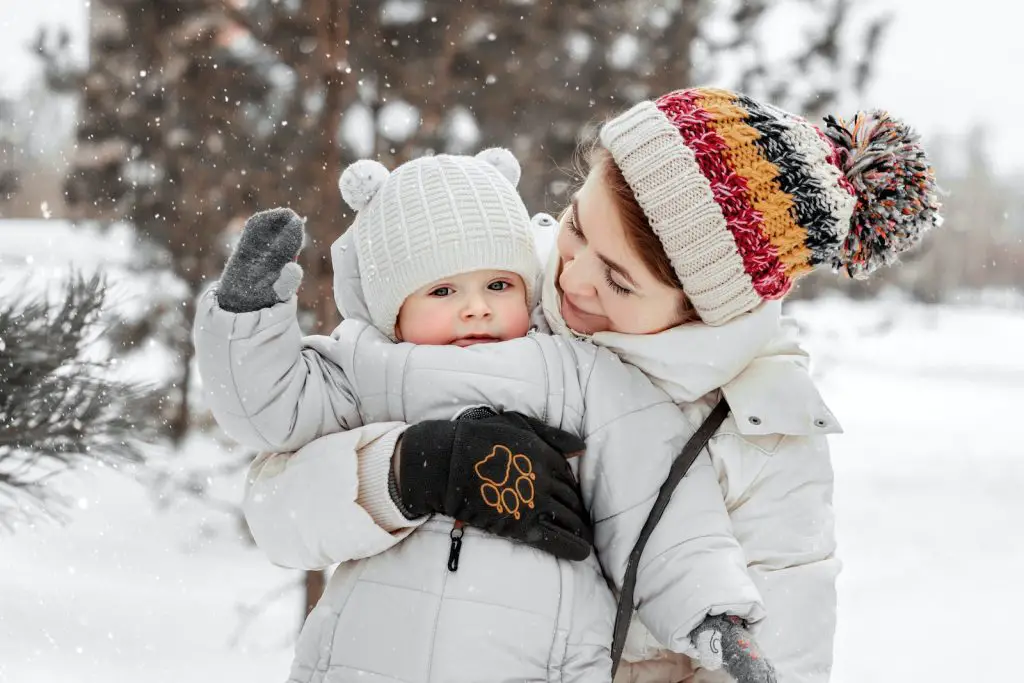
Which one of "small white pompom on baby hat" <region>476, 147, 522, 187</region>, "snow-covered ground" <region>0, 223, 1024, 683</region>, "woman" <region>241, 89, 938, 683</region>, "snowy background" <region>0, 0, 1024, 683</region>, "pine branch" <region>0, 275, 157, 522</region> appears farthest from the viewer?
"snow-covered ground" <region>0, 223, 1024, 683</region>

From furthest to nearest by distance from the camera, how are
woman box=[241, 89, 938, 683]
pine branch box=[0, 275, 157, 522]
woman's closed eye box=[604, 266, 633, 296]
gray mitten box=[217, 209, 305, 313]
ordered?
pine branch box=[0, 275, 157, 522]
woman's closed eye box=[604, 266, 633, 296]
woman box=[241, 89, 938, 683]
gray mitten box=[217, 209, 305, 313]

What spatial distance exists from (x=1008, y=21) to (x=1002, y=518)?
17.5 ft

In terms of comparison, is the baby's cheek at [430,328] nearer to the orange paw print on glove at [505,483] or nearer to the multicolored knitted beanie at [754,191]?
the orange paw print on glove at [505,483]

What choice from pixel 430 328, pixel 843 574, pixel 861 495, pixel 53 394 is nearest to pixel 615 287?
pixel 430 328

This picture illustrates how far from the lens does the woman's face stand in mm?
1612

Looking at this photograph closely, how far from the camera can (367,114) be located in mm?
3715

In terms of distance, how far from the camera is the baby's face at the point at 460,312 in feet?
5.45

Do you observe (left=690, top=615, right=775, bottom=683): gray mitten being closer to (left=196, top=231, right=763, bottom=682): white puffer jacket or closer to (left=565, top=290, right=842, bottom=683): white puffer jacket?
(left=196, top=231, right=763, bottom=682): white puffer jacket

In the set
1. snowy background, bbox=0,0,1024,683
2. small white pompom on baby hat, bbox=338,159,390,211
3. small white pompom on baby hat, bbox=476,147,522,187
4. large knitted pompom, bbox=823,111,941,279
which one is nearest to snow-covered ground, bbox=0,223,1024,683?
snowy background, bbox=0,0,1024,683

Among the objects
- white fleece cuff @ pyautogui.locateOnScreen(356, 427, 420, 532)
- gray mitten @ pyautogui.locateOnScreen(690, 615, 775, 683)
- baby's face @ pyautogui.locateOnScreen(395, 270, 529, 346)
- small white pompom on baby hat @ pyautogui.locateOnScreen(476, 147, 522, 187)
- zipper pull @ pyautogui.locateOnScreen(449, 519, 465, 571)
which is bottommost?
→ gray mitten @ pyautogui.locateOnScreen(690, 615, 775, 683)

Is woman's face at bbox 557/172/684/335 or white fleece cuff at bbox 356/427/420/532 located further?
woman's face at bbox 557/172/684/335

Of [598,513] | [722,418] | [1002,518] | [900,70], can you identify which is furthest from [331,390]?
[900,70]

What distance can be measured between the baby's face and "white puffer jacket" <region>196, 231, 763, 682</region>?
6 centimetres

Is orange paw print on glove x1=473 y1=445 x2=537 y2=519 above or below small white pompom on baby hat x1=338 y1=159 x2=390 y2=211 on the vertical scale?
below
